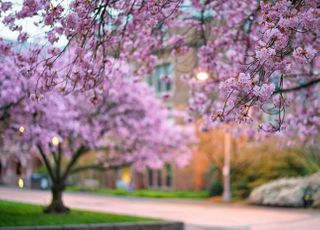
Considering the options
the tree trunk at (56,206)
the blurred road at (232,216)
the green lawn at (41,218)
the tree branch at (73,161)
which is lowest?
the blurred road at (232,216)

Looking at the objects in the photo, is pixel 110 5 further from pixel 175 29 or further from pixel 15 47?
pixel 175 29

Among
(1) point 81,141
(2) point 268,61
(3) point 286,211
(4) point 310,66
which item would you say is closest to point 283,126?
(2) point 268,61

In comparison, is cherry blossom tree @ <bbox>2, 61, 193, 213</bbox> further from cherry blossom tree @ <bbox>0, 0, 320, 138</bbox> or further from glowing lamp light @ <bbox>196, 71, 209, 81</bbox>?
cherry blossom tree @ <bbox>0, 0, 320, 138</bbox>

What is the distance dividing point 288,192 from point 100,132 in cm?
1177

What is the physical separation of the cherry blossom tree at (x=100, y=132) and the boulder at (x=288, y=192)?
23.0 ft

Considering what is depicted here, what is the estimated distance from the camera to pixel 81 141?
1736 cm

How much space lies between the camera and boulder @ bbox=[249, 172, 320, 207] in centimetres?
2570

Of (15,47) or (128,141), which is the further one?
(128,141)

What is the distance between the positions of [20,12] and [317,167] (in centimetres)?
2142

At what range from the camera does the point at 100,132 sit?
17.6 metres

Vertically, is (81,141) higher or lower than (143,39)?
lower

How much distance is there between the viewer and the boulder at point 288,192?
2570 cm

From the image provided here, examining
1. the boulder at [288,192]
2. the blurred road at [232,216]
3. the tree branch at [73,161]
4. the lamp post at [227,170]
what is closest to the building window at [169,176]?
the lamp post at [227,170]

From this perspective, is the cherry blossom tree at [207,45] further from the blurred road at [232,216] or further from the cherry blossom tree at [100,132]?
the blurred road at [232,216]
